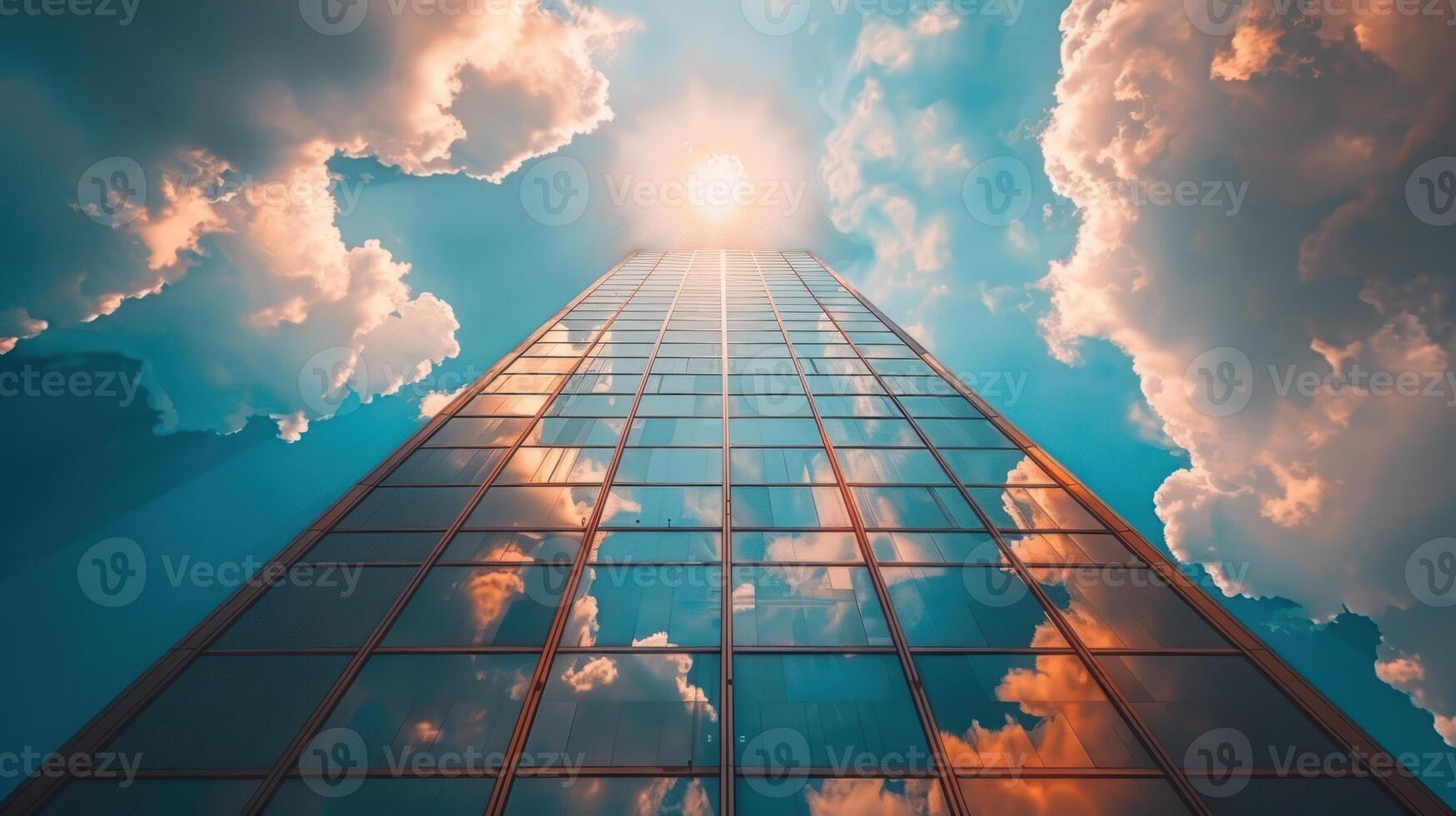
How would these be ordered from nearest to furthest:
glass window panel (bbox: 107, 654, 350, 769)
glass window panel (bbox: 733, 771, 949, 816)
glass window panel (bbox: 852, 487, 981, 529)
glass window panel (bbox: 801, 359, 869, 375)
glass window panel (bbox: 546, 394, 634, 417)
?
glass window panel (bbox: 733, 771, 949, 816)
glass window panel (bbox: 107, 654, 350, 769)
glass window panel (bbox: 852, 487, 981, 529)
glass window panel (bbox: 546, 394, 634, 417)
glass window panel (bbox: 801, 359, 869, 375)

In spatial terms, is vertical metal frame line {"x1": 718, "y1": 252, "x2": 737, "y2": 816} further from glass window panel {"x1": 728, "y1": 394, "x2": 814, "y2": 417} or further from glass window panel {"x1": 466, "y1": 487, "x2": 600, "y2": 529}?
glass window panel {"x1": 466, "y1": 487, "x2": 600, "y2": 529}

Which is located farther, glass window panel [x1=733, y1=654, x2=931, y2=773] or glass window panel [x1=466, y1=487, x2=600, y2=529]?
glass window panel [x1=466, y1=487, x2=600, y2=529]

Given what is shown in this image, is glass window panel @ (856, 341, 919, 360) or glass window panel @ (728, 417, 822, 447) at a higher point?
glass window panel @ (856, 341, 919, 360)

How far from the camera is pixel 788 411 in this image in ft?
57.8

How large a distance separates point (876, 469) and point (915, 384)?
655 centimetres

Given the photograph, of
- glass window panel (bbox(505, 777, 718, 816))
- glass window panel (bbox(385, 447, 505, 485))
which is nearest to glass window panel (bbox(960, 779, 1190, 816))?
glass window panel (bbox(505, 777, 718, 816))

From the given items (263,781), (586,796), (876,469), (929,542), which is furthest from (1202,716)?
(263,781)

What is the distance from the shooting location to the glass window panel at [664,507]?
1226cm

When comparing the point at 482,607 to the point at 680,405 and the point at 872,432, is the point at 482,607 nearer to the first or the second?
the point at 680,405

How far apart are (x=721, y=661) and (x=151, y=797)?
8.32 meters

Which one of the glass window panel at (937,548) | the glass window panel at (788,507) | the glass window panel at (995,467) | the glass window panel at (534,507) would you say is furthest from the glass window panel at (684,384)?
the glass window panel at (937,548)

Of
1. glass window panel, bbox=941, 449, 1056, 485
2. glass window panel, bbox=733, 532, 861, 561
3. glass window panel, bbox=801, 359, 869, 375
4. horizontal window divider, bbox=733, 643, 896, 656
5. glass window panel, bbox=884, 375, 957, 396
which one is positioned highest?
glass window panel, bbox=801, 359, 869, 375

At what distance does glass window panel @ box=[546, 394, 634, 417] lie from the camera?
17.2 m

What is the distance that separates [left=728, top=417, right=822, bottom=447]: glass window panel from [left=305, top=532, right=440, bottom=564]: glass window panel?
8.56 m
